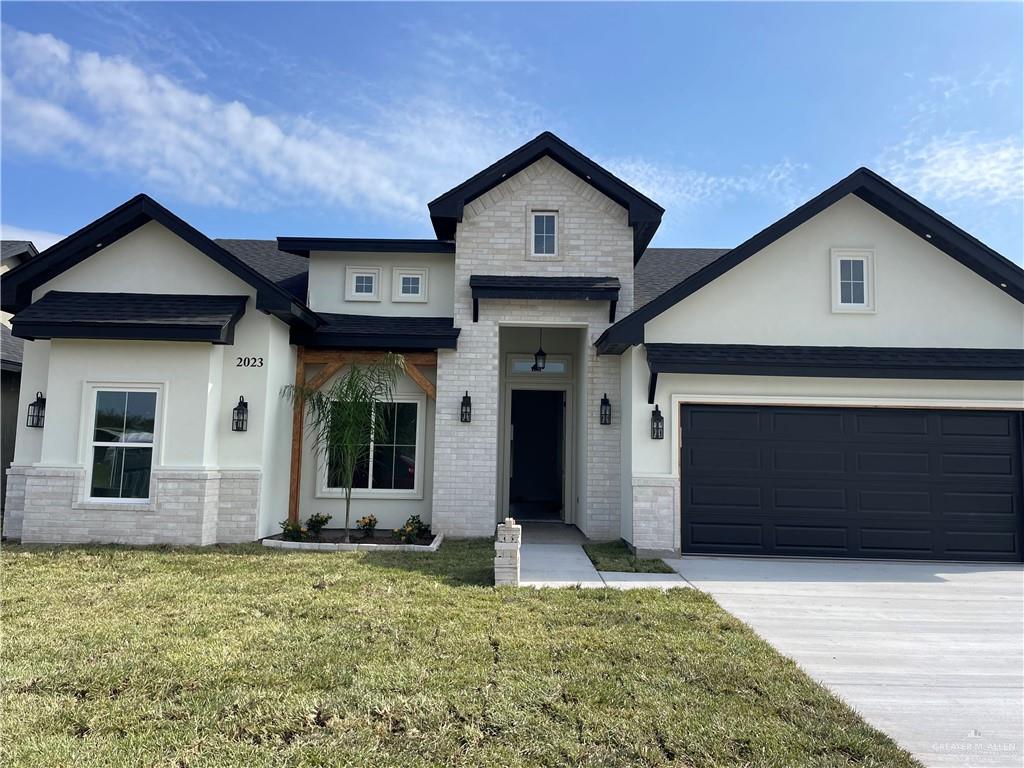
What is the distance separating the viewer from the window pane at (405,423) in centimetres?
1127

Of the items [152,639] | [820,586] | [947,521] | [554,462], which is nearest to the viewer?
[152,639]

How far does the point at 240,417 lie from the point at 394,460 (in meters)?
2.78

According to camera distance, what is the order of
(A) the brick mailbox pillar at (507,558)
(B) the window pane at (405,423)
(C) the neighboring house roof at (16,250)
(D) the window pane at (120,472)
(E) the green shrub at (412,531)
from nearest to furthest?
(A) the brick mailbox pillar at (507,558), (D) the window pane at (120,472), (E) the green shrub at (412,531), (B) the window pane at (405,423), (C) the neighboring house roof at (16,250)

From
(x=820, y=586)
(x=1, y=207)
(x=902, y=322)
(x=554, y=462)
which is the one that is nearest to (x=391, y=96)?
(x=1, y=207)

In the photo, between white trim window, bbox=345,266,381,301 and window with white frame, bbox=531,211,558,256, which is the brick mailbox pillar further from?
white trim window, bbox=345,266,381,301

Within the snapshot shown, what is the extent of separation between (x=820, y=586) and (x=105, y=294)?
1101 centimetres

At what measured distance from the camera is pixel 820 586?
7355 mm

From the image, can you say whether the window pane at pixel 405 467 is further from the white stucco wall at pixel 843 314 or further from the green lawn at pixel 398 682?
the white stucco wall at pixel 843 314

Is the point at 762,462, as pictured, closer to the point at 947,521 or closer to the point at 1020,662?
the point at 947,521

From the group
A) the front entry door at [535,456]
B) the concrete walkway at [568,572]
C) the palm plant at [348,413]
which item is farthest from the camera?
the front entry door at [535,456]

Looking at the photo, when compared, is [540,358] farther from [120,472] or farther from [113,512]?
[113,512]

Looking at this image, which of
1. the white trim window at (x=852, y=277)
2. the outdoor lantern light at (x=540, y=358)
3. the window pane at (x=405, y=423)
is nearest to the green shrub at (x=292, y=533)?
the window pane at (x=405, y=423)

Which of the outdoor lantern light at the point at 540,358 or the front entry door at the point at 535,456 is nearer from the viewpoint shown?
the outdoor lantern light at the point at 540,358

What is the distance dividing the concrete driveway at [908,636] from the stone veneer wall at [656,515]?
0.37 metres
